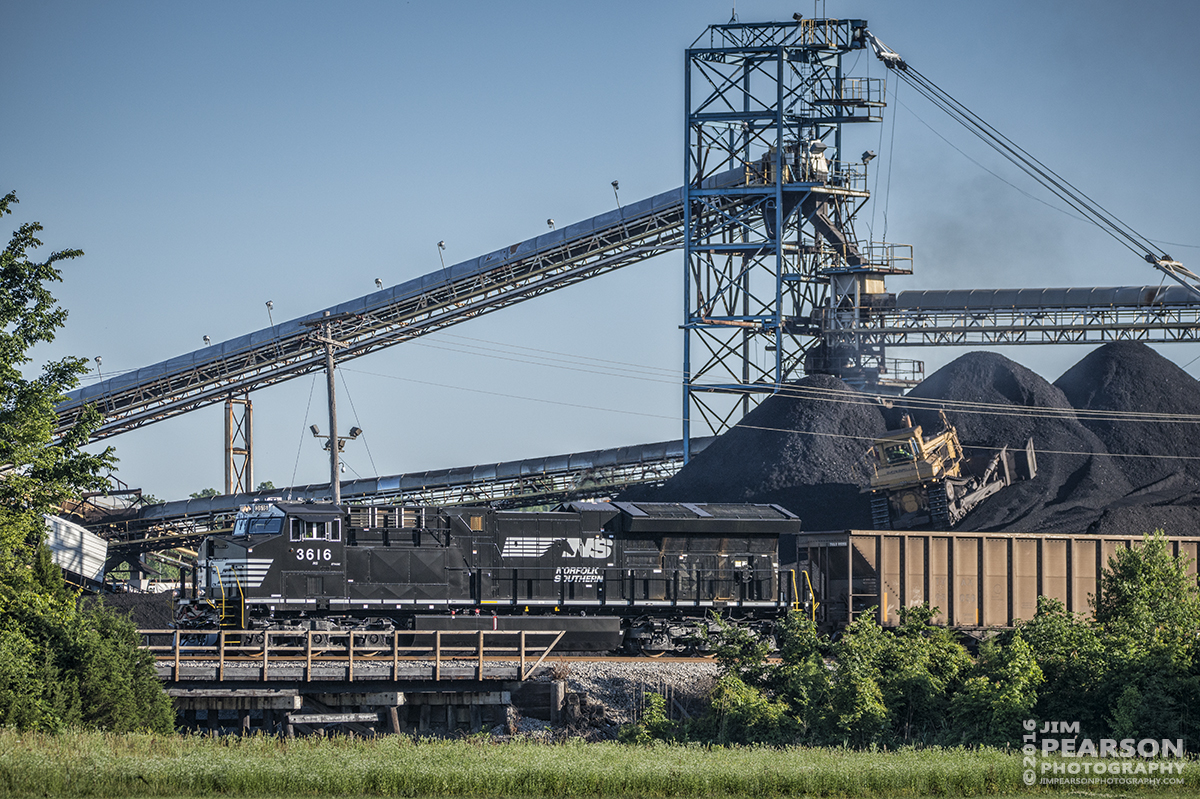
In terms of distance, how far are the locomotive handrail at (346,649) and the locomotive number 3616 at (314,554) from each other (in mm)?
1749

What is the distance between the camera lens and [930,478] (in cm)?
4134

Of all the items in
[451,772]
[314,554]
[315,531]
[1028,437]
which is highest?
[1028,437]

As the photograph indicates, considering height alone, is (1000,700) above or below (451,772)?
above

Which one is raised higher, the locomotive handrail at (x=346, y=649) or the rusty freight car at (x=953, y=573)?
the rusty freight car at (x=953, y=573)

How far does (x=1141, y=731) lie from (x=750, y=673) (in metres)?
7.68

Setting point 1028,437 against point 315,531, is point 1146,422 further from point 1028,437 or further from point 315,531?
point 315,531

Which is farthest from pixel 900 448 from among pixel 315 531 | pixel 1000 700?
pixel 315 531

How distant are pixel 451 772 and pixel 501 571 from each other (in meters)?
12.4

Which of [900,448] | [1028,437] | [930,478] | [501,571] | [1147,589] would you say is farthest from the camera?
[1028,437]

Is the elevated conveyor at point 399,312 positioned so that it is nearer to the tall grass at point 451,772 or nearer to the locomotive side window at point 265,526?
the locomotive side window at point 265,526

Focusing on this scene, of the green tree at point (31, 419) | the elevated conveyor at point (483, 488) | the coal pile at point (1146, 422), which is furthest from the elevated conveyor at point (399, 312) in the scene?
the green tree at point (31, 419)

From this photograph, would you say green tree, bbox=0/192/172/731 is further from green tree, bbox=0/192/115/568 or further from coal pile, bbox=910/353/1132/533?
coal pile, bbox=910/353/1132/533

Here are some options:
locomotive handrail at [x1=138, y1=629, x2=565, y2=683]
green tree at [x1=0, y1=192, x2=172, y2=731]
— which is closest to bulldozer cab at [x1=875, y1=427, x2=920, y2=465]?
locomotive handrail at [x1=138, y1=629, x2=565, y2=683]

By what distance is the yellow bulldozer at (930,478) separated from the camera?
4138 cm
